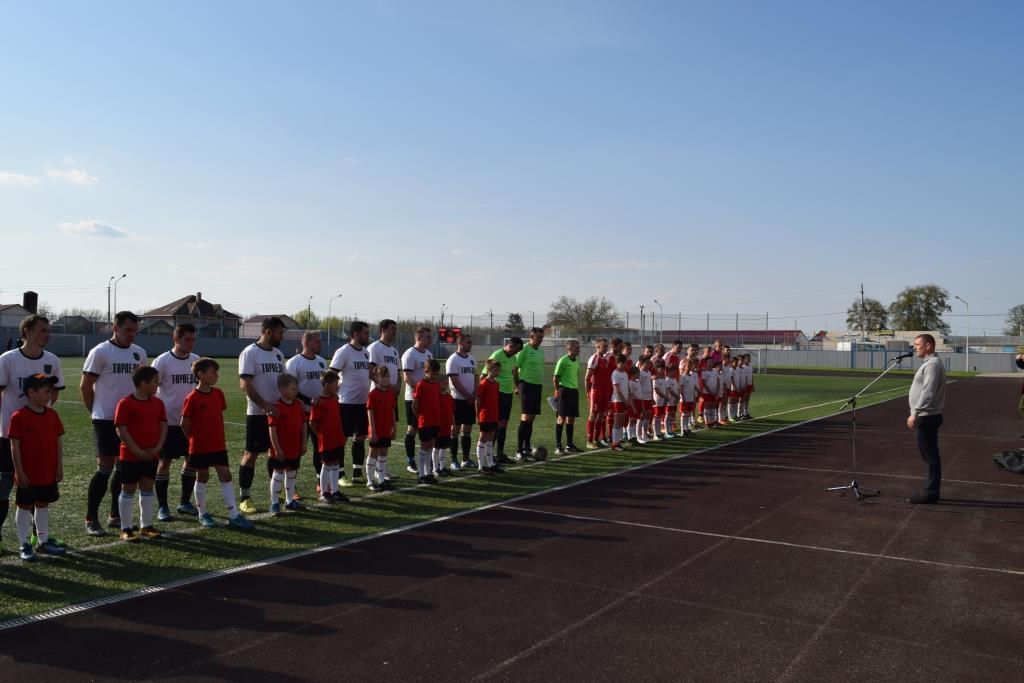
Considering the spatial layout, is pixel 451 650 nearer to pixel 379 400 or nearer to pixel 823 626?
pixel 823 626

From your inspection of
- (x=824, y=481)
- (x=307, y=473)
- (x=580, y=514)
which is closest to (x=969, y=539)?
(x=824, y=481)

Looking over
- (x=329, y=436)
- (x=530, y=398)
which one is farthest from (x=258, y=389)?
(x=530, y=398)

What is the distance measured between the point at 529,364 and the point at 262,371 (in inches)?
217

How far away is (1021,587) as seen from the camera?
19.2 ft

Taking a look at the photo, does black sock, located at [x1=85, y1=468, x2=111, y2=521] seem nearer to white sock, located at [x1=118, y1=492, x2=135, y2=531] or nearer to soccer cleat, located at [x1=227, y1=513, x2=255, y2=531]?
white sock, located at [x1=118, y1=492, x2=135, y2=531]

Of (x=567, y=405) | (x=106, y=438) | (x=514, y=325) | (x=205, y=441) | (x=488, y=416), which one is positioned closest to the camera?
Answer: (x=106, y=438)

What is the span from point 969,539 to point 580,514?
3.89 meters

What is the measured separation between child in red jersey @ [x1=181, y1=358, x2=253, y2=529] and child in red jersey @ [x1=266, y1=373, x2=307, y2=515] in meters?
0.54

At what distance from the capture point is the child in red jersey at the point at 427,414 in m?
9.80

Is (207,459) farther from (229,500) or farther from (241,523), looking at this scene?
(241,523)

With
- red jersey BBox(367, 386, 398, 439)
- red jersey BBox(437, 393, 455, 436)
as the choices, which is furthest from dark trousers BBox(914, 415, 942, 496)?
red jersey BBox(367, 386, 398, 439)

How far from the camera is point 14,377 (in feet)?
21.6

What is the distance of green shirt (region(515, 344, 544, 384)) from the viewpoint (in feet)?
41.7

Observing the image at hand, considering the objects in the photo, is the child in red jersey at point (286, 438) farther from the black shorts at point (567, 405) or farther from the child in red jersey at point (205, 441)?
the black shorts at point (567, 405)
